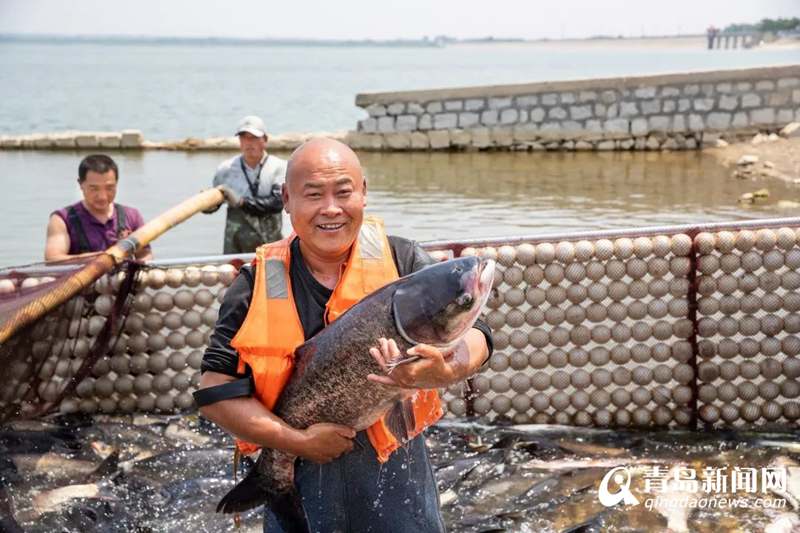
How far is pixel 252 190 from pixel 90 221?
6.24 ft

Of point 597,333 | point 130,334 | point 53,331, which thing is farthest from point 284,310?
point 130,334

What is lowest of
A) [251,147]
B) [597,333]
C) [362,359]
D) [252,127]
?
[597,333]

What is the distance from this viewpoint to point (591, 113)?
2345 cm

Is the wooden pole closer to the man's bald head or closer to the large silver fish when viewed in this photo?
the large silver fish

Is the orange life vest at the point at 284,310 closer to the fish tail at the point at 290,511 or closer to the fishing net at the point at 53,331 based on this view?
the fish tail at the point at 290,511

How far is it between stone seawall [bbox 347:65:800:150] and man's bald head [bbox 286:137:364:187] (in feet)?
67.9

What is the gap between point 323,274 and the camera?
10.3 feet

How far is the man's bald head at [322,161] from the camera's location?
298 centimetres

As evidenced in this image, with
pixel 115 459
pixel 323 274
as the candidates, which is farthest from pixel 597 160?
pixel 323 274

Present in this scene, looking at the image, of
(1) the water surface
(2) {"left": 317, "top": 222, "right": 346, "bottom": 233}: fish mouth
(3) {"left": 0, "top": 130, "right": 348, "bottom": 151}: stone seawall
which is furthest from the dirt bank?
(2) {"left": 317, "top": 222, "right": 346, "bottom": 233}: fish mouth

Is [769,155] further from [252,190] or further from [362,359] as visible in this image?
[362,359]

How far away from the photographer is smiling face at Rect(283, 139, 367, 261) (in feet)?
9.75

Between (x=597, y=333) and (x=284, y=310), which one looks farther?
(x=597, y=333)

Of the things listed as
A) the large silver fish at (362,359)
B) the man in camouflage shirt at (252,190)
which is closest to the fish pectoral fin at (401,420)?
the large silver fish at (362,359)
